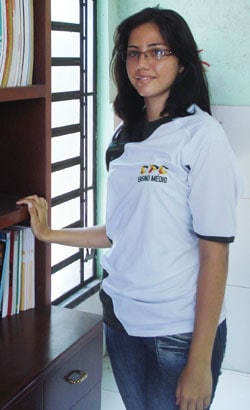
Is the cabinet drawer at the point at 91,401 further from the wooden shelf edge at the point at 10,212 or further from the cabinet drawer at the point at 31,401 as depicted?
the wooden shelf edge at the point at 10,212

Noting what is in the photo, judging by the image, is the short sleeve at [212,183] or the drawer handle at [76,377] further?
the drawer handle at [76,377]

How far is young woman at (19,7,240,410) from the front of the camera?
4.10 ft

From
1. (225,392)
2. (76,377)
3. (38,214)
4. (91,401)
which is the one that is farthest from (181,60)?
(225,392)

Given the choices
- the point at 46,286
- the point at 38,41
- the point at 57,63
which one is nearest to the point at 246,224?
the point at 57,63

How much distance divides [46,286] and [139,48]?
26.3 inches

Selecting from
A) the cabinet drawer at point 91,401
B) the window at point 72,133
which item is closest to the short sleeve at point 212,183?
the cabinet drawer at point 91,401

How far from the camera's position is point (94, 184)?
271 cm

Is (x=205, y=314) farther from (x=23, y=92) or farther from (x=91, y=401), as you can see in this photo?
(x=23, y=92)

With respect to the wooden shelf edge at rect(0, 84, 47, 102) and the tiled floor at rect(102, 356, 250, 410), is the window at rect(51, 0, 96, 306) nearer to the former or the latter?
the tiled floor at rect(102, 356, 250, 410)

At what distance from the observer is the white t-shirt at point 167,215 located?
1.23 metres

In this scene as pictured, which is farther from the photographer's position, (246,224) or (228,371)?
(228,371)

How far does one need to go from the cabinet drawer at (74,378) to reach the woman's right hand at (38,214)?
303 mm

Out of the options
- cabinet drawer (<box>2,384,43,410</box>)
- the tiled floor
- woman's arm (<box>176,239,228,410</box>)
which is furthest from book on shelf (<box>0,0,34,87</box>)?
the tiled floor

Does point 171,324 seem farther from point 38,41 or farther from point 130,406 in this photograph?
point 38,41
